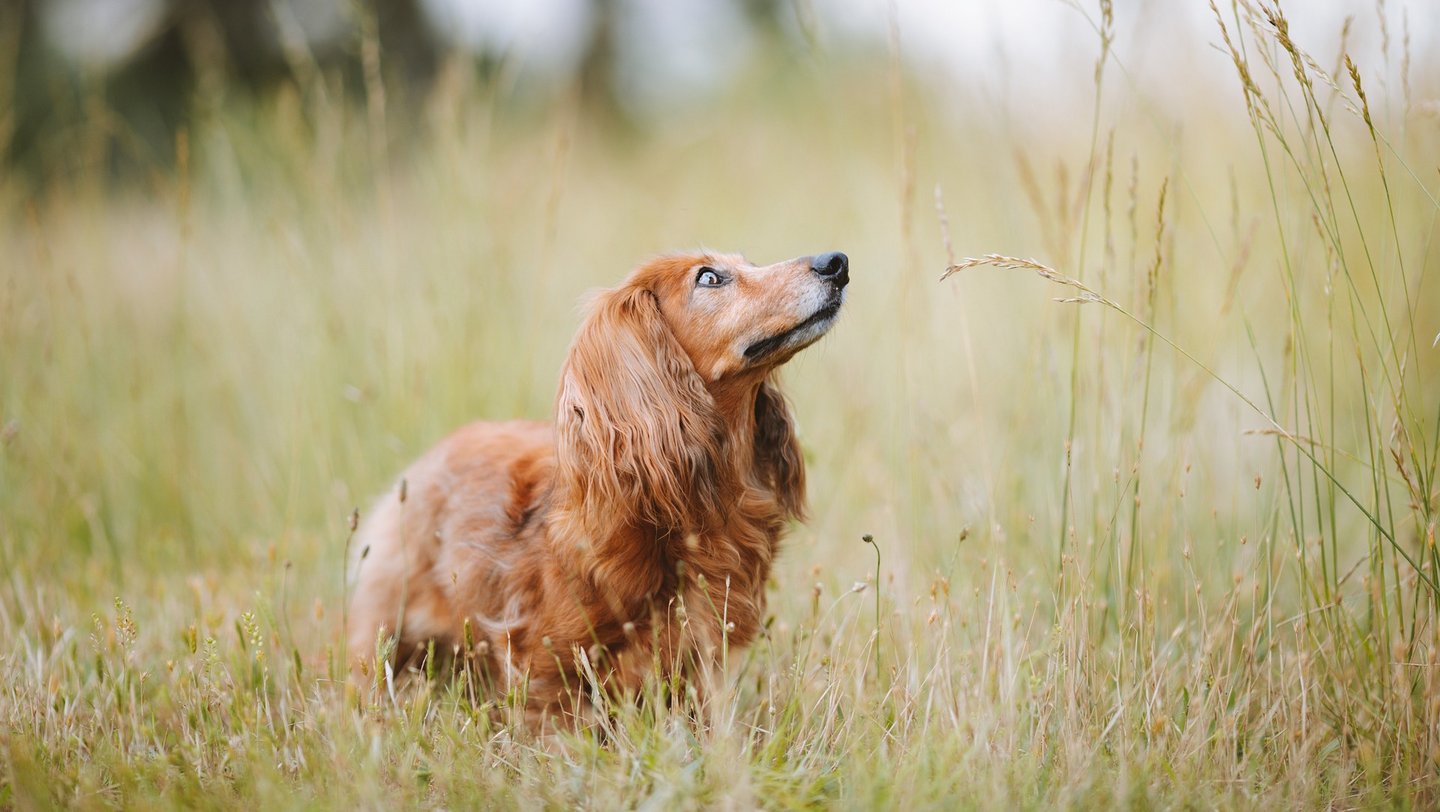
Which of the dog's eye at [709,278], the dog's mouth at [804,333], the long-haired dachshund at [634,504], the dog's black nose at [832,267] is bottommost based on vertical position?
the long-haired dachshund at [634,504]

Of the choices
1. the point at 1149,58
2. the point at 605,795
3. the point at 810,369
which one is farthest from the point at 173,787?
the point at 1149,58

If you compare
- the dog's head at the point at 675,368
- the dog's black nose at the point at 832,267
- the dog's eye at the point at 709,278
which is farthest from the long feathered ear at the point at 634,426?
the dog's black nose at the point at 832,267

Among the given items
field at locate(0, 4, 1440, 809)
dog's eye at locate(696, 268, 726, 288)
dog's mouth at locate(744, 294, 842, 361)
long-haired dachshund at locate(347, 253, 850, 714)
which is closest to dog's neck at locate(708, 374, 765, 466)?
long-haired dachshund at locate(347, 253, 850, 714)

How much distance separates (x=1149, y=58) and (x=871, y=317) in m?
1.92

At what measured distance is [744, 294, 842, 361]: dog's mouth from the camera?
8.16ft

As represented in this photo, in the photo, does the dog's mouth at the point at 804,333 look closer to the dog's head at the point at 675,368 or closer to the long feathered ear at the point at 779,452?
the dog's head at the point at 675,368

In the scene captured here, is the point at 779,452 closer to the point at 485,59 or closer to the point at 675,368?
the point at 675,368

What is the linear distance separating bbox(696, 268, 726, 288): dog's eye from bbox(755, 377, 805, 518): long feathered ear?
0.33 meters

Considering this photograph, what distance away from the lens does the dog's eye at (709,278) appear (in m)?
2.69

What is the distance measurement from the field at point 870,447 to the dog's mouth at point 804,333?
33 cm

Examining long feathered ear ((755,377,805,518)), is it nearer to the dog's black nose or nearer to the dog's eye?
the dog's eye

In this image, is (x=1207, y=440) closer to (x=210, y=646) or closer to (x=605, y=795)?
(x=605, y=795)

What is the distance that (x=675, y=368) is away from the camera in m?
2.62

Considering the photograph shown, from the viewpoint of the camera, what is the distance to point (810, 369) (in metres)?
4.68
